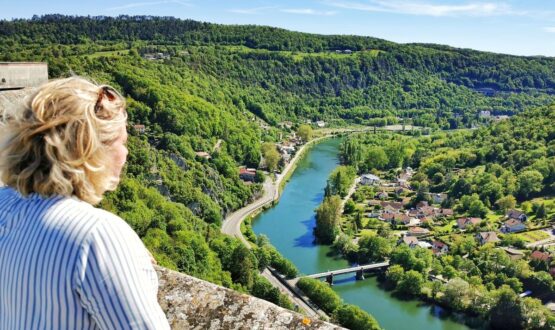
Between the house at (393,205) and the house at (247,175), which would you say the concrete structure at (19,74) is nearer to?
the house at (393,205)

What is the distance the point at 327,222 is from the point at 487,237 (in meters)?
10.0

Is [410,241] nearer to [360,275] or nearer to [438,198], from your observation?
[360,275]

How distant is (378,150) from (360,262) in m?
29.0

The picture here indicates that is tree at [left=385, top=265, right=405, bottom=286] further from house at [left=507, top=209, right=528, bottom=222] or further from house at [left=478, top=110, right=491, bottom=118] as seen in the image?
house at [left=478, top=110, right=491, bottom=118]

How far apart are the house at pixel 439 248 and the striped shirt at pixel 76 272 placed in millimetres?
30997

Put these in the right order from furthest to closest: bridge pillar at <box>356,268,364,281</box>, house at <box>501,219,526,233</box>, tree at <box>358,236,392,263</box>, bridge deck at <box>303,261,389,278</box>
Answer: house at <box>501,219,526,233</box> < tree at <box>358,236,392,263</box> < bridge pillar at <box>356,268,364,281</box> < bridge deck at <box>303,261,389,278</box>

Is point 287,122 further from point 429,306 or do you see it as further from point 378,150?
point 429,306

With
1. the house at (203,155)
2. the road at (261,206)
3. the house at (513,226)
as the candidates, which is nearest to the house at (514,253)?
the house at (513,226)

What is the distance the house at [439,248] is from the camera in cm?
3057

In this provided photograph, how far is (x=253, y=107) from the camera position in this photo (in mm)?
73750

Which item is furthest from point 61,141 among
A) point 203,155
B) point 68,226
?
point 203,155

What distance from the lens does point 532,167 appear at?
4747 centimetres

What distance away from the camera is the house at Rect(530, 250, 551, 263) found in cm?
2806

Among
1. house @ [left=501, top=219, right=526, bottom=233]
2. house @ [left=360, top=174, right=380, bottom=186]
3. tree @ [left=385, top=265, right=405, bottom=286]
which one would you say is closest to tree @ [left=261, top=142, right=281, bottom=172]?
house @ [left=360, top=174, right=380, bottom=186]
